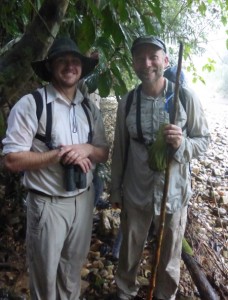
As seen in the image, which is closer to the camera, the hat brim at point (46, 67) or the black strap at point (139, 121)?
the hat brim at point (46, 67)

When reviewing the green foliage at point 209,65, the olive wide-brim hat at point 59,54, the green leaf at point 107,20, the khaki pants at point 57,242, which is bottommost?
the khaki pants at point 57,242

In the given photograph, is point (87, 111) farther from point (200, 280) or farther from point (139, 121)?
point (200, 280)

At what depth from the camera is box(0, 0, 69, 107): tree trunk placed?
252 centimetres

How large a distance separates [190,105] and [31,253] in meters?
1.53

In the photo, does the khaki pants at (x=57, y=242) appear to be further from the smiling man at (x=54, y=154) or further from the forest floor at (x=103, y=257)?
the forest floor at (x=103, y=257)

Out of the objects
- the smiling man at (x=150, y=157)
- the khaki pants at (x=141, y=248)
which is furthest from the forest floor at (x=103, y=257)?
the smiling man at (x=150, y=157)

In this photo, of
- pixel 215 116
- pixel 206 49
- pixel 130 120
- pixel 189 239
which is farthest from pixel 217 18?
pixel 215 116

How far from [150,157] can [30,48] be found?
1266mm

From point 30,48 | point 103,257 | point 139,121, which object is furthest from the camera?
point 103,257

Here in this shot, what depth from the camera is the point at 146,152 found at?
8.27ft

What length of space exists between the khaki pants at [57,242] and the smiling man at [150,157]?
370mm

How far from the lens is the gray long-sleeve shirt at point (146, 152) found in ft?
7.95

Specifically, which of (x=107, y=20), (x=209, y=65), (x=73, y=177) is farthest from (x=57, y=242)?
(x=209, y=65)

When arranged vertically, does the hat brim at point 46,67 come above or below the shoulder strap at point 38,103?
above
